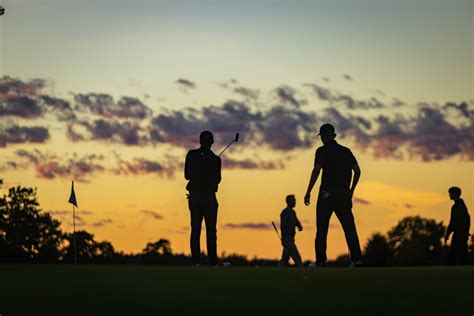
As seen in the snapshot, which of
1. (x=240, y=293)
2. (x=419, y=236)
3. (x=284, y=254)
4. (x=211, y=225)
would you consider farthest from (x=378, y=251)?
(x=240, y=293)

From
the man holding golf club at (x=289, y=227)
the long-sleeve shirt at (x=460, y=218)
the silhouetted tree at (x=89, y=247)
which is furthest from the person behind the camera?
the silhouetted tree at (x=89, y=247)

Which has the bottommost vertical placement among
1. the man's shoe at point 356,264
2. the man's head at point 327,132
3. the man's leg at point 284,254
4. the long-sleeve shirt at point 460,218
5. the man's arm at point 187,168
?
the man's shoe at point 356,264

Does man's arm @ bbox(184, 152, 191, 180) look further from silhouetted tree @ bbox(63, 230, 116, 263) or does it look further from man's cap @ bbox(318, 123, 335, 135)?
silhouetted tree @ bbox(63, 230, 116, 263)

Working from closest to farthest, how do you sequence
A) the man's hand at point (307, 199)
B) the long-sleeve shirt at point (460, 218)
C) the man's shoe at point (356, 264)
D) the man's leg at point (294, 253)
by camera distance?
1. the man's shoe at point (356, 264)
2. the man's hand at point (307, 199)
3. the long-sleeve shirt at point (460, 218)
4. the man's leg at point (294, 253)

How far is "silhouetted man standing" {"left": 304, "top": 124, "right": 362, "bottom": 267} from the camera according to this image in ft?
78.8

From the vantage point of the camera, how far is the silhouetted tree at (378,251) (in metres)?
112

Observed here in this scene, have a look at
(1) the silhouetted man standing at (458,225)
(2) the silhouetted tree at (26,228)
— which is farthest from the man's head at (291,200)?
(2) the silhouetted tree at (26,228)

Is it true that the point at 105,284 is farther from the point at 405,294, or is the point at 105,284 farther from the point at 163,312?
the point at 405,294

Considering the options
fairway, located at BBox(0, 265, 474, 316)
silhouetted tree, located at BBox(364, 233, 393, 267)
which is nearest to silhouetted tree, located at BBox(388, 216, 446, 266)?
silhouetted tree, located at BBox(364, 233, 393, 267)

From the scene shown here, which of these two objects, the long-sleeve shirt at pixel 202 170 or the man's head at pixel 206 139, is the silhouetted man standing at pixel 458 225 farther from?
the man's head at pixel 206 139

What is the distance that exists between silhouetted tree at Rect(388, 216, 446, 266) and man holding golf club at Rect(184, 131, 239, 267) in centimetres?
9145

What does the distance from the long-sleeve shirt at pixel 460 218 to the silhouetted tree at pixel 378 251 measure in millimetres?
81195

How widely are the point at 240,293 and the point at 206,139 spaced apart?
31.2 ft

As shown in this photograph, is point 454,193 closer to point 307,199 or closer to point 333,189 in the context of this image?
point 333,189
